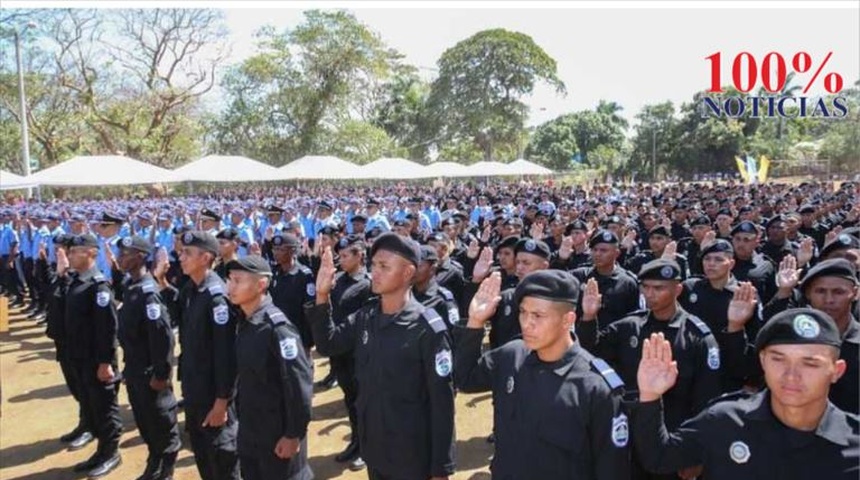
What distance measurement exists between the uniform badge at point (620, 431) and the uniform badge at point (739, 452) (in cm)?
35

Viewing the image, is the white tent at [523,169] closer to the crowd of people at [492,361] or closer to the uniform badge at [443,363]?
the crowd of people at [492,361]

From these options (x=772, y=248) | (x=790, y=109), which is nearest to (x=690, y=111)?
(x=790, y=109)

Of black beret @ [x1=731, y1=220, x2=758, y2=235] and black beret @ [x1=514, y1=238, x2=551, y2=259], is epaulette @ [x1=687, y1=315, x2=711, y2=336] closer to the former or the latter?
black beret @ [x1=514, y1=238, x2=551, y2=259]

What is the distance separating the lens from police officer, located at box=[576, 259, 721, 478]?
3256 millimetres

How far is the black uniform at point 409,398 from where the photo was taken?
117 inches

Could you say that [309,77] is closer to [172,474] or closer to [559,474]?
[172,474]

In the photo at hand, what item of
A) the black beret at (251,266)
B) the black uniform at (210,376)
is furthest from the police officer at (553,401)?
the black uniform at (210,376)

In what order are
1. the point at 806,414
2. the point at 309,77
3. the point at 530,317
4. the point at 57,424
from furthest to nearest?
the point at 309,77, the point at 57,424, the point at 530,317, the point at 806,414

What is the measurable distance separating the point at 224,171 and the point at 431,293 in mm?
20761

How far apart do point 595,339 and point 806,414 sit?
1.38m

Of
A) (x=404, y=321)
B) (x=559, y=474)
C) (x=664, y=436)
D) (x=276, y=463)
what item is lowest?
(x=276, y=463)

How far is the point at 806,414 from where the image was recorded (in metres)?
2.06

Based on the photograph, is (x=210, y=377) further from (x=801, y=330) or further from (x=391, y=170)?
(x=391, y=170)

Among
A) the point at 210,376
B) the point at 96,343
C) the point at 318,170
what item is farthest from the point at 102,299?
the point at 318,170
